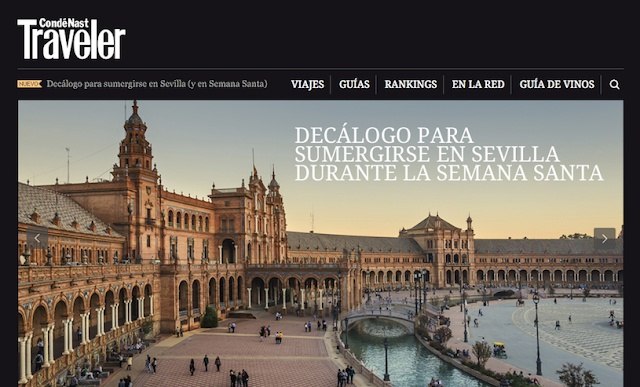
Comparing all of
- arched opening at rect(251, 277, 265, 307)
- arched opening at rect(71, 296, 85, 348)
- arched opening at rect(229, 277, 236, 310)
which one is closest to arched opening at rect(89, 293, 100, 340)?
arched opening at rect(71, 296, 85, 348)

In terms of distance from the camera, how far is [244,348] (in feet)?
133

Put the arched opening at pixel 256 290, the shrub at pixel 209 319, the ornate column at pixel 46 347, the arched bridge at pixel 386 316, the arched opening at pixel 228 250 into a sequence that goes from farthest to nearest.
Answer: the arched opening at pixel 228 250 < the arched opening at pixel 256 290 < the arched bridge at pixel 386 316 < the shrub at pixel 209 319 < the ornate column at pixel 46 347

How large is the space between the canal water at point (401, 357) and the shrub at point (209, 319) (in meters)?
13.3

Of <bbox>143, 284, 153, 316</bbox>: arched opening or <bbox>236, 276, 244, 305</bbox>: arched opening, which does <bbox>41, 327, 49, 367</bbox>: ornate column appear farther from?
<bbox>236, 276, 244, 305</bbox>: arched opening

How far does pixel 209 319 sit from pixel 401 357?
64.8ft

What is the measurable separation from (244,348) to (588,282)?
334 feet

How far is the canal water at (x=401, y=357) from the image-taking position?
3588 cm

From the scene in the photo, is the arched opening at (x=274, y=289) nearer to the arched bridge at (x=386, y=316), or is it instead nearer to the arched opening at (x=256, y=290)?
the arched opening at (x=256, y=290)

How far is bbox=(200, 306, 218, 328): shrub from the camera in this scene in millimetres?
50531

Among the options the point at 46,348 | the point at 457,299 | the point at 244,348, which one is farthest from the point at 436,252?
the point at 46,348
